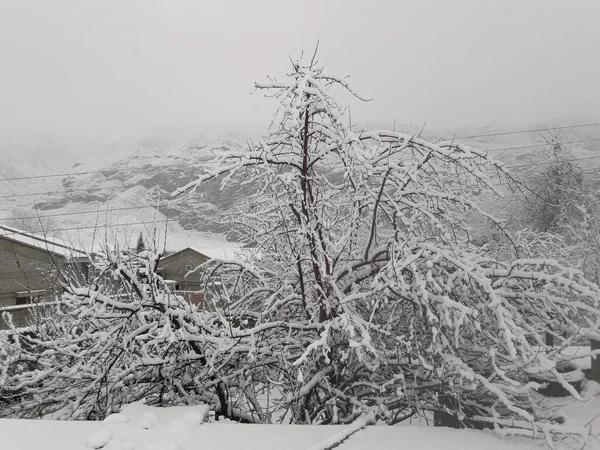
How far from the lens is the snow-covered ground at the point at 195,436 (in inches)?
96.4

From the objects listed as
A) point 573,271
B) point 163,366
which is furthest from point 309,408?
point 573,271

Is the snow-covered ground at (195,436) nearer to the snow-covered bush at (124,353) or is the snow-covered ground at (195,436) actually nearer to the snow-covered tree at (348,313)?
the snow-covered tree at (348,313)

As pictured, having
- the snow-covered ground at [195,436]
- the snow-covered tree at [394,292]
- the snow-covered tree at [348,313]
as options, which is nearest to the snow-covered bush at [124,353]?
the snow-covered tree at [348,313]

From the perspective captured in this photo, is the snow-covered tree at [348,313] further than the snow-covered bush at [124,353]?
No

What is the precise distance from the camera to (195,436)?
8.50ft

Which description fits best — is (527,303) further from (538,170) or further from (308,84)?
(538,170)

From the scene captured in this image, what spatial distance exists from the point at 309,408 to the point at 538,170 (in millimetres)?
20181

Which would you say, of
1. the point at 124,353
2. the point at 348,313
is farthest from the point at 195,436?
the point at 124,353

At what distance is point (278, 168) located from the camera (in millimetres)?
4223

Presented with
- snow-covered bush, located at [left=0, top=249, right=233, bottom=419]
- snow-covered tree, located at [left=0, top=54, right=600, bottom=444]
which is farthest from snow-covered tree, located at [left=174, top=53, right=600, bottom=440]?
snow-covered bush, located at [left=0, top=249, right=233, bottom=419]

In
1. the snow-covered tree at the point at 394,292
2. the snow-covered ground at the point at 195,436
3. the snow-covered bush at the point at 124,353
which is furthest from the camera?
the snow-covered bush at the point at 124,353

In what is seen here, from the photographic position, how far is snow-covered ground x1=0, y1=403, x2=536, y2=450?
245 cm

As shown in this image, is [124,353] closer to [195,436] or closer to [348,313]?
[195,436]

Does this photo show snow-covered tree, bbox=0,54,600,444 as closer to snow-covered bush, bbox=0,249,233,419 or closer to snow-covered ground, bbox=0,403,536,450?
snow-covered bush, bbox=0,249,233,419
